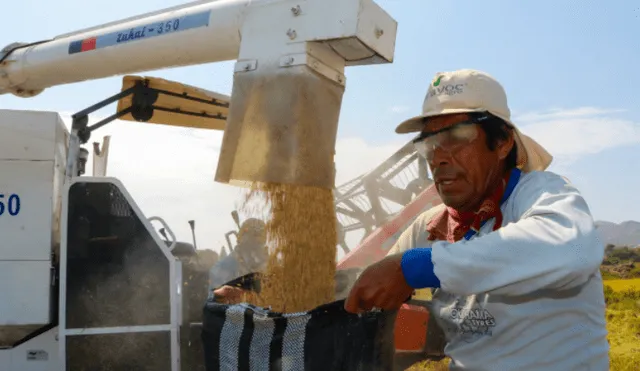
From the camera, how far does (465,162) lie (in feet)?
7.72

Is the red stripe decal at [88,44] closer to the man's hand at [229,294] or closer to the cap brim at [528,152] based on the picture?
the man's hand at [229,294]

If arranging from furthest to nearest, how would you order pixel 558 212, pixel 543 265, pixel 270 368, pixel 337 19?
pixel 337 19, pixel 270 368, pixel 558 212, pixel 543 265

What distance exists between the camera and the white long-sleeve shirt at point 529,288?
1697 mm

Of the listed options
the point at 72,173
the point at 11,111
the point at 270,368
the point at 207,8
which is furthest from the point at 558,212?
the point at 11,111

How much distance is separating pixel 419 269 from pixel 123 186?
207 cm

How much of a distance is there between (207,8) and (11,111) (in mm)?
1290

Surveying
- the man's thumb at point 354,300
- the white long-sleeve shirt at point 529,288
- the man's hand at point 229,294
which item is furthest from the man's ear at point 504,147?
the man's hand at point 229,294

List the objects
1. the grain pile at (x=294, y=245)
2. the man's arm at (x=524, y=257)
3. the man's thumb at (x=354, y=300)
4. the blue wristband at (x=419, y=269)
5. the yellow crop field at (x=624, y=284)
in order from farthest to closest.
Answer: the yellow crop field at (x=624, y=284)
the grain pile at (x=294, y=245)
the man's thumb at (x=354, y=300)
the blue wristband at (x=419, y=269)
the man's arm at (x=524, y=257)

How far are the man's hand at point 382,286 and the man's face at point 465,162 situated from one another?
1.97 feet

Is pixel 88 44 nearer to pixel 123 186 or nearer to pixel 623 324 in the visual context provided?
pixel 123 186

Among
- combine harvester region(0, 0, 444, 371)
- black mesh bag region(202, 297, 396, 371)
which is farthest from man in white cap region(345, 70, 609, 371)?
combine harvester region(0, 0, 444, 371)

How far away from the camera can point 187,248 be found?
451 cm

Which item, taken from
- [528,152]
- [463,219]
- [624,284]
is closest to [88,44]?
[463,219]

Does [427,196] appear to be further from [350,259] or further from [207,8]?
[207,8]
